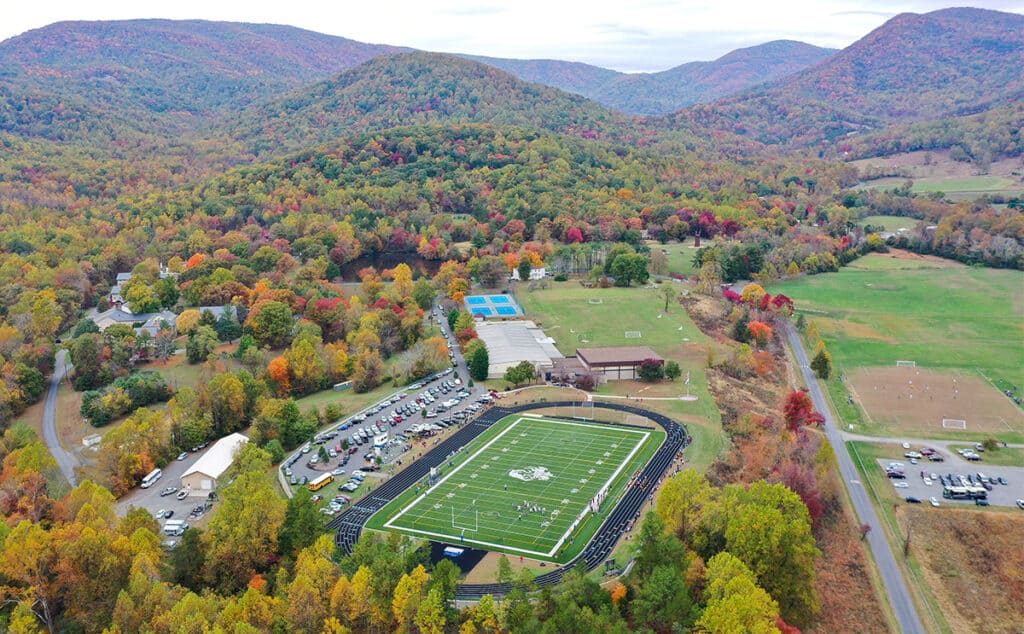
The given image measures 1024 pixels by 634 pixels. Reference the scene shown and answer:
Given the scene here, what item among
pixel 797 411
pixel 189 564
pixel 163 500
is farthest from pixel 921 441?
pixel 163 500

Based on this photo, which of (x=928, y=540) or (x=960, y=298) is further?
(x=960, y=298)

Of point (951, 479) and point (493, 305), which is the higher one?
point (951, 479)

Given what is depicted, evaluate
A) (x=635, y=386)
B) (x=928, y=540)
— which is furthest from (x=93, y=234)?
(x=928, y=540)

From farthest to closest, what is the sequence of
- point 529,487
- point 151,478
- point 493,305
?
point 493,305
point 151,478
point 529,487

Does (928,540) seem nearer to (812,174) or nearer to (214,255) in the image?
(214,255)

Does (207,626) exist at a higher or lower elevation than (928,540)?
higher

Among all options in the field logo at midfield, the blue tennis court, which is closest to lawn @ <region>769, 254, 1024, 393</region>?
the blue tennis court

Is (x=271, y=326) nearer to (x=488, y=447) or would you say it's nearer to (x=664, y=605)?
(x=488, y=447)

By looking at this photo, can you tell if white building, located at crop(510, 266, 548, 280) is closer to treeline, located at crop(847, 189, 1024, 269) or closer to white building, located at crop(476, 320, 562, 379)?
white building, located at crop(476, 320, 562, 379)
